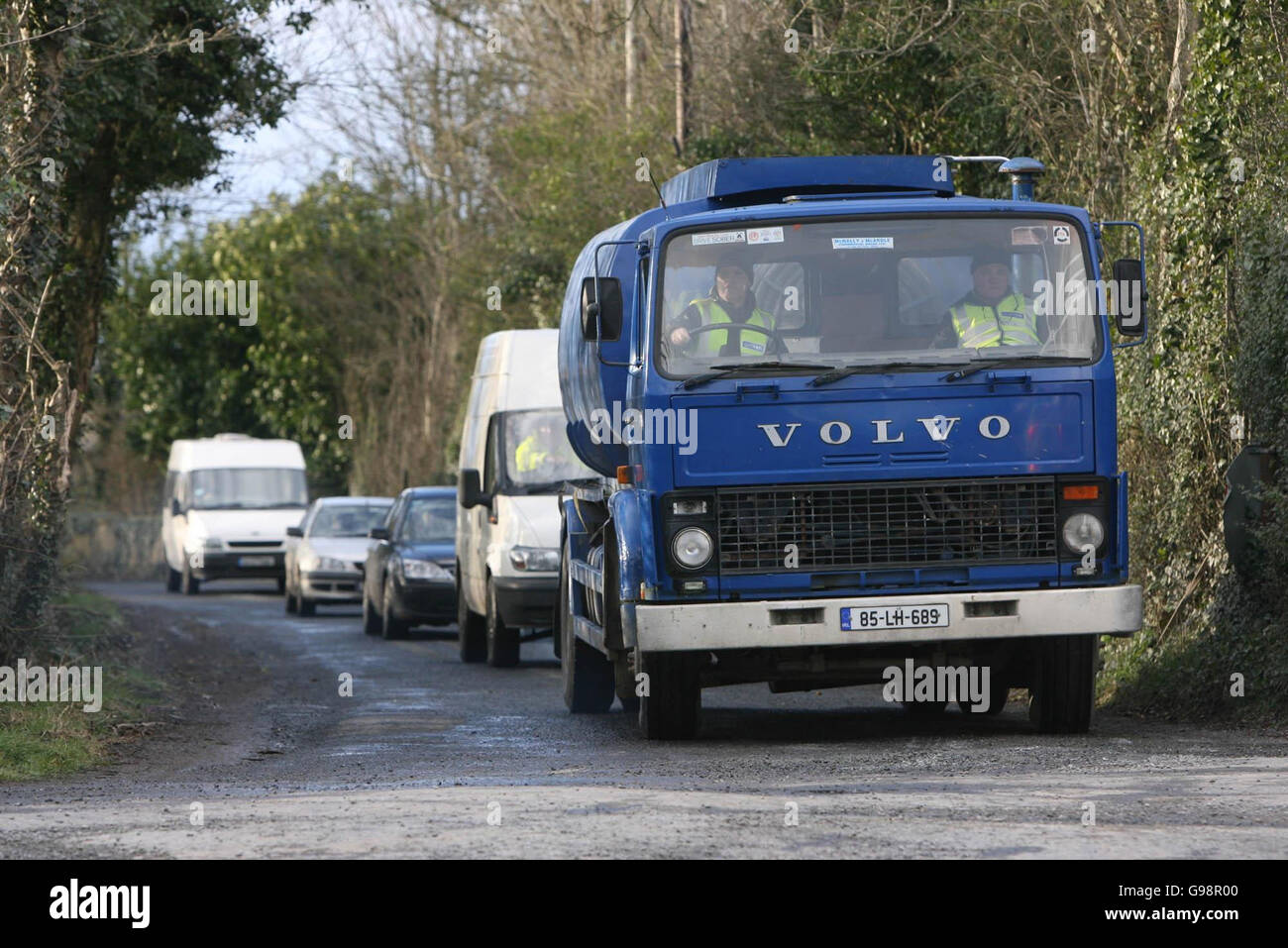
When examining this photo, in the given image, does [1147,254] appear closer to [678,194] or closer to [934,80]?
[678,194]

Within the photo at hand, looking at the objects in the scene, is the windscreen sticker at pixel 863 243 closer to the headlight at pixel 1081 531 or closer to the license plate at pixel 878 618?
the headlight at pixel 1081 531

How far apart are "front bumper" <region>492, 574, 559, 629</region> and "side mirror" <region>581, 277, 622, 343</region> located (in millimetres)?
6759

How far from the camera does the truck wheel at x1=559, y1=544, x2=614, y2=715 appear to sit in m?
14.0

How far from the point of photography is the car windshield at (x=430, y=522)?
23.7 m

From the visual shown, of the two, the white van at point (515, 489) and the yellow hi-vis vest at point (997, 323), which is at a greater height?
the yellow hi-vis vest at point (997, 323)

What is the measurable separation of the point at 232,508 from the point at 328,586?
9.06 metres

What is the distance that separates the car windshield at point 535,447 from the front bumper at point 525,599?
1180 mm

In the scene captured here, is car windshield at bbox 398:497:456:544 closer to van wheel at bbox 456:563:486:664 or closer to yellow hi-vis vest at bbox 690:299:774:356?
van wheel at bbox 456:563:486:664

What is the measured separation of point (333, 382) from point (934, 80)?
31075mm

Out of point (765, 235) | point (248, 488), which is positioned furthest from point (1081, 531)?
point (248, 488)

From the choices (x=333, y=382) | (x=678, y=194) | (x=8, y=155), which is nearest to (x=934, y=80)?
(x=678, y=194)

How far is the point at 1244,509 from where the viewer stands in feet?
41.4

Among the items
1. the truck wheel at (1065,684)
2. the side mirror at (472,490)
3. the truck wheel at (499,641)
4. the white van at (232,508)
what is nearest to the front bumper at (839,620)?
the truck wheel at (1065,684)
